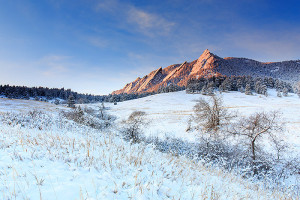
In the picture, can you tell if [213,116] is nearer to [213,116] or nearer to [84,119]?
[213,116]

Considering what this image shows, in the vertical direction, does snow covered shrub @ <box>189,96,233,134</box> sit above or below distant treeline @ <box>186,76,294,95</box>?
below

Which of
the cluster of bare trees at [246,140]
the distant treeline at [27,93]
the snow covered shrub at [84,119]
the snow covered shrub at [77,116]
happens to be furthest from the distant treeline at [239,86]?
the distant treeline at [27,93]

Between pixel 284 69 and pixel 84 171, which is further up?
pixel 284 69

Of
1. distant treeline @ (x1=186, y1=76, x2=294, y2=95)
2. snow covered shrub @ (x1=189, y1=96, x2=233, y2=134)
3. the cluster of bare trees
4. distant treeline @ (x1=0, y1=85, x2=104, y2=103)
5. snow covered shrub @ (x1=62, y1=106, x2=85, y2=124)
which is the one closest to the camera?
the cluster of bare trees

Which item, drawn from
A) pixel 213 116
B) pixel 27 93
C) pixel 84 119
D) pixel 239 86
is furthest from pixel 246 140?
pixel 27 93

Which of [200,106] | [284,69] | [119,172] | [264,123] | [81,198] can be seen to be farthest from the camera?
[284,69]

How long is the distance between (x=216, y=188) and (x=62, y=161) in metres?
3.68

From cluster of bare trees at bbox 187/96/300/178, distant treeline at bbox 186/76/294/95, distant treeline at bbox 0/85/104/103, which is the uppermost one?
distant treeline at bbox 186/76/294/95

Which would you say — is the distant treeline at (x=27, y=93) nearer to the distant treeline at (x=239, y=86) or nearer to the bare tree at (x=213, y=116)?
the distant treeline at (x=239, y=86)

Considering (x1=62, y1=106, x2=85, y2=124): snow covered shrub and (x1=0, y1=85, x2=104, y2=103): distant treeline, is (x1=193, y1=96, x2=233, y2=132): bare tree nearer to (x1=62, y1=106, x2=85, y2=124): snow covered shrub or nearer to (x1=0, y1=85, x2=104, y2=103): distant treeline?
(x1=62, y1=106, x2=85, y2=124): snow covered shrub

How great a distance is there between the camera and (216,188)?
Result: 306 cm

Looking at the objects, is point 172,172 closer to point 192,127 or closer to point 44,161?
point 44,161

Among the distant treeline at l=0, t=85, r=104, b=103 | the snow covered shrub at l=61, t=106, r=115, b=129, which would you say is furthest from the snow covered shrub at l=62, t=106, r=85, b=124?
the distant treeline at l=0, t=85, r=104, b=103

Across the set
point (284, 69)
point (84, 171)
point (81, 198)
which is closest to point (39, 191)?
point (81, 198)
